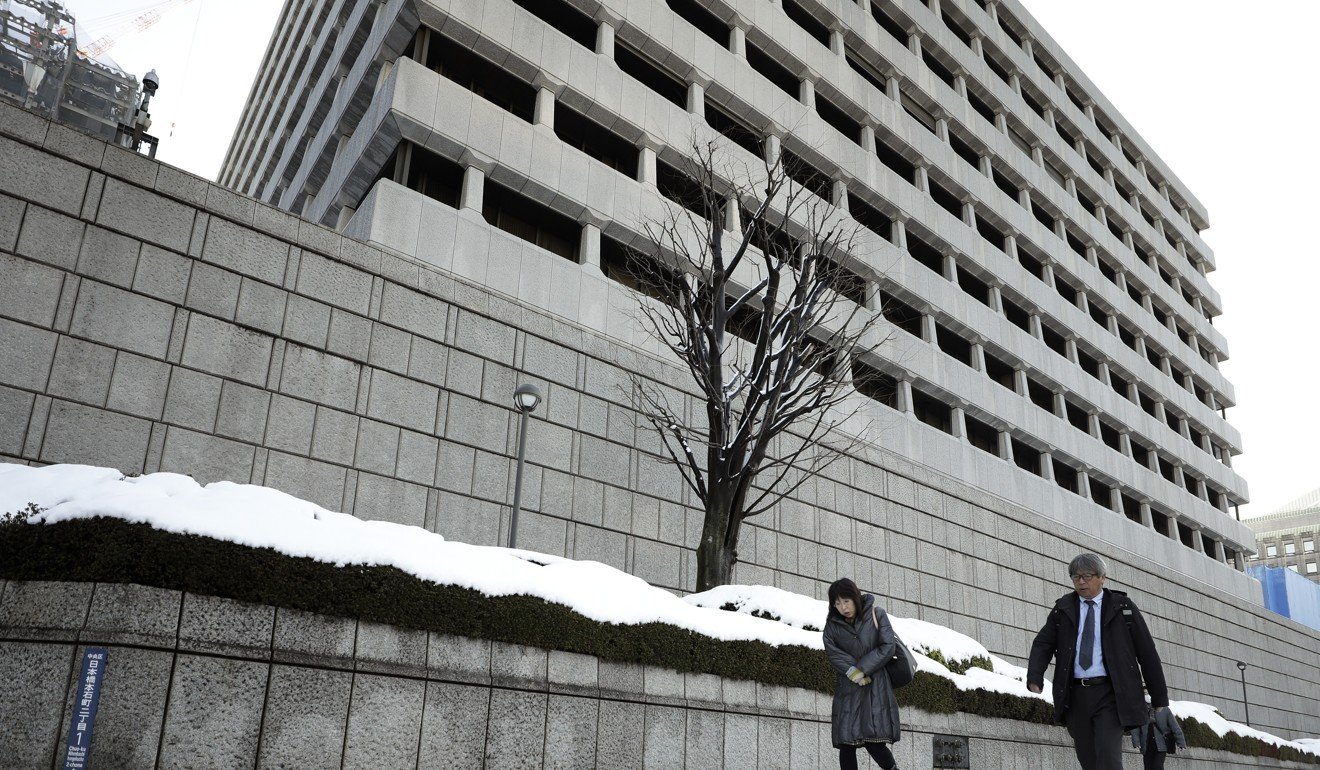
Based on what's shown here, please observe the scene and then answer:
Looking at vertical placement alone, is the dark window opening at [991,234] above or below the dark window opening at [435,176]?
above

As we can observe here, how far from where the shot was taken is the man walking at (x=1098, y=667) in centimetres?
639

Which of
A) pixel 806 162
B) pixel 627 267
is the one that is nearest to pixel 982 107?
pixel 806 162

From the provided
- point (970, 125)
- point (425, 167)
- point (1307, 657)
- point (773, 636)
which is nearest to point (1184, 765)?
point (773, 636)

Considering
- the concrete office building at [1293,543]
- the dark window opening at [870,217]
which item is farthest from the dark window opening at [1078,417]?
the concrete office building at [1293,543]

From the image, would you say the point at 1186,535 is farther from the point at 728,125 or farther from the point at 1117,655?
the point at 1117,655

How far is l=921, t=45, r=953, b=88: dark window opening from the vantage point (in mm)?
31736

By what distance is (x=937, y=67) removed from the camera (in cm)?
3231

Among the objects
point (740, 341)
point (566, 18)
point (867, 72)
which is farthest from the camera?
point (867, 72)

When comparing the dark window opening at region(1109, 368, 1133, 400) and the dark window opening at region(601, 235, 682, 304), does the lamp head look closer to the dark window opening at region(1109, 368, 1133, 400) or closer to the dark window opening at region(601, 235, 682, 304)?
the dark window opening at region(601, 235, 682, 304)

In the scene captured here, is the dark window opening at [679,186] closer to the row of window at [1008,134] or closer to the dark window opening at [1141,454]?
the row of window at [1008,134]

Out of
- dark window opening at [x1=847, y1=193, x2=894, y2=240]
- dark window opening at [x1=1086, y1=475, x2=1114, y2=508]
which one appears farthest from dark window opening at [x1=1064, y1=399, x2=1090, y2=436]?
dark window opening at [x1=847, y1=193, x2=894, y2=240]

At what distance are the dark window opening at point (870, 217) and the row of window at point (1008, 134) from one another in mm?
2456

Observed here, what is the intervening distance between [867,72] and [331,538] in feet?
84.0

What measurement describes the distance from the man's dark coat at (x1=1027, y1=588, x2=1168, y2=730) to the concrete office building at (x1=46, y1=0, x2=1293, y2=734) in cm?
908
